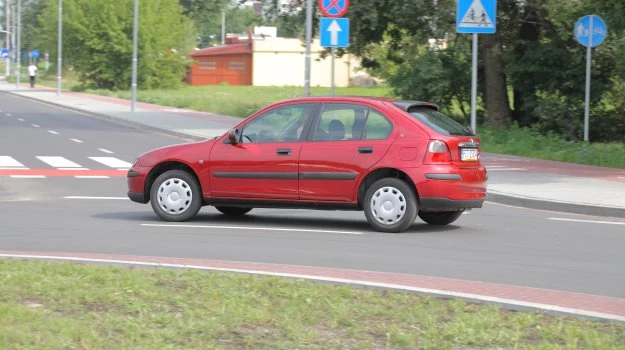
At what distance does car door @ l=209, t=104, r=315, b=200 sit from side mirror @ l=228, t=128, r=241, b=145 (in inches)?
1.2

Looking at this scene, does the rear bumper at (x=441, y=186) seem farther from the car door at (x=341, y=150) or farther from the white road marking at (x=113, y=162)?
the white road marking at (x=113, y=162)

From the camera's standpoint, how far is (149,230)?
12344 millimetres

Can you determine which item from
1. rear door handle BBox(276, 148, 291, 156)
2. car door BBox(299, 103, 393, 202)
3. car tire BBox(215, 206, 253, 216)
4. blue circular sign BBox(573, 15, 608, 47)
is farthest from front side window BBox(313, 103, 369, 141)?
blue circular sign BBox(573, 15, 608, 47)

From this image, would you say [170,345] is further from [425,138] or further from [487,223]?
[487,223]

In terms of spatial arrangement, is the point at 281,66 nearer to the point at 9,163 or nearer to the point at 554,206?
the point at 9,163

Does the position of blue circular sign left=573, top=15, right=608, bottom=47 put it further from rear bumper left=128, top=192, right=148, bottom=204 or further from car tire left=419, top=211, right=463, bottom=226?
rear bumper left=128, top=192, right=148, bottom=204

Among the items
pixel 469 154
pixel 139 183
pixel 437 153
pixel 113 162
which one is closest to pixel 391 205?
pixel 437 153

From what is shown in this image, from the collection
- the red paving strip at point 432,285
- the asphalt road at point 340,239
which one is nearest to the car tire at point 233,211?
the asphalt road at point 340,239

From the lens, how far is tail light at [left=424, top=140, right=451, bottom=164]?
12.4 meters

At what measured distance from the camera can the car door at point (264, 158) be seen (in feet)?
42.3

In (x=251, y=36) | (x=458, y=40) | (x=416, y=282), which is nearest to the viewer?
(x=416, y=282)

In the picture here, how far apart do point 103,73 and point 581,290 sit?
228ft

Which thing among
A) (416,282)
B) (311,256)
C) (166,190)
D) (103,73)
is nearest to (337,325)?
(416,282)

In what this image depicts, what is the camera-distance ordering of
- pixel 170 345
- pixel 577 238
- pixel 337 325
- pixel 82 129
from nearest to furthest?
1. pixel 170 345
2. pixel 337 325
3. pixel 577 238
4. pixel 82 129
